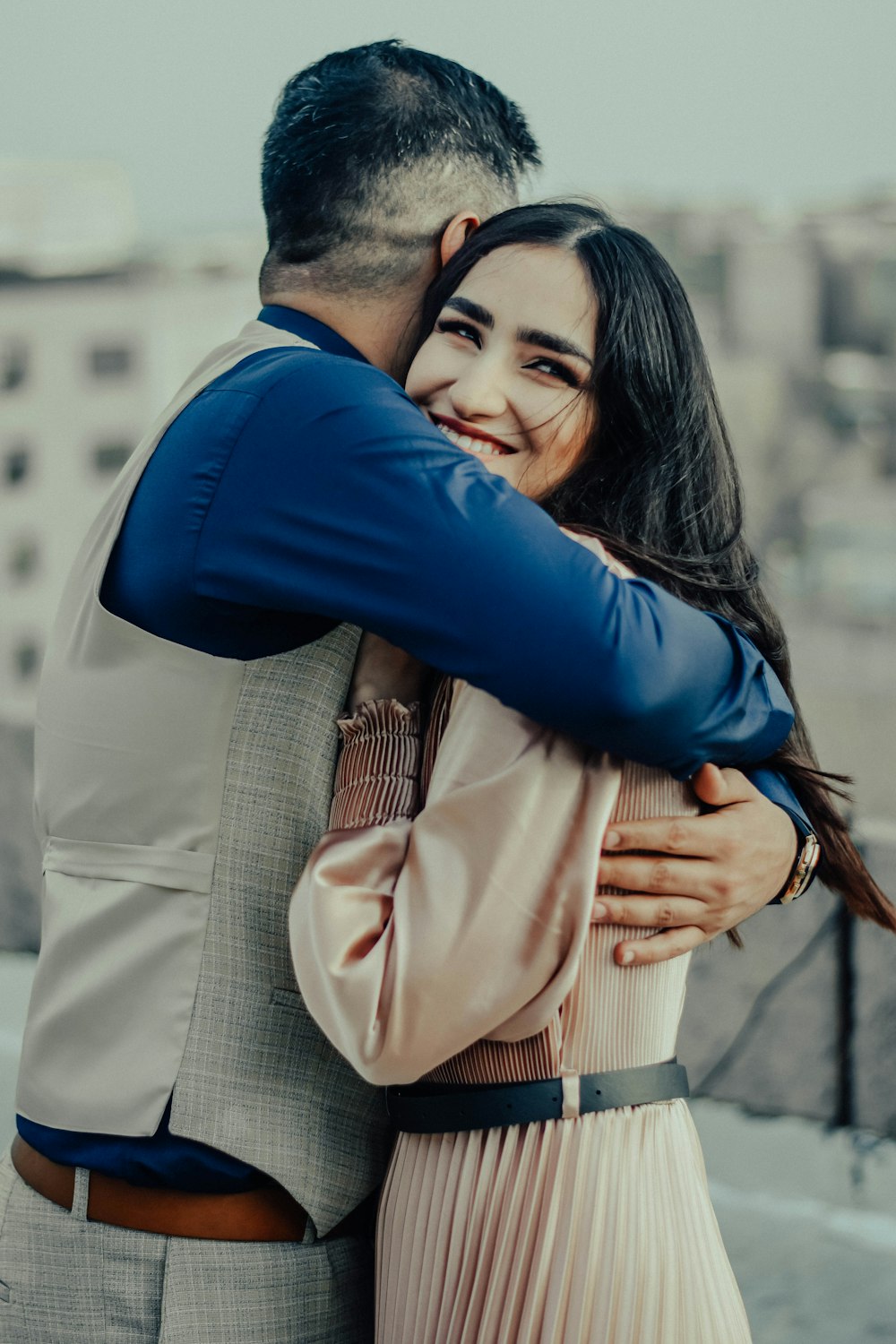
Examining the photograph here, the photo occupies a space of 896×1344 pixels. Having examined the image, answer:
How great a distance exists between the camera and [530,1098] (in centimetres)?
120

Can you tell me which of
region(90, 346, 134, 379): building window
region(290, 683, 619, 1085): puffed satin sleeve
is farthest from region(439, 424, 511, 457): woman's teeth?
region(90, 346, 134, 379): building window

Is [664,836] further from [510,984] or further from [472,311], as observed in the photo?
[472,311]

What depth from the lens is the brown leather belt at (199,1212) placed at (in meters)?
1.24

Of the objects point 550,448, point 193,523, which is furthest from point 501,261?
point 193,523

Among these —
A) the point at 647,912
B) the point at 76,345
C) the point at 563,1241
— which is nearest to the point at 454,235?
the point at 647,912

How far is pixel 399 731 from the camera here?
123cm

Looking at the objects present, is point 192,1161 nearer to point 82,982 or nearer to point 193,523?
point 82,982

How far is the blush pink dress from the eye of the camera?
1110 mm

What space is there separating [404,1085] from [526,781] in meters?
0.34

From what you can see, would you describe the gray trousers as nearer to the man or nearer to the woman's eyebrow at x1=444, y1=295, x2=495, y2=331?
the man

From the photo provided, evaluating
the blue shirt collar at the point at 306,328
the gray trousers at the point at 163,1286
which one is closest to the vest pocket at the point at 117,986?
the gray trousers at the point at 163,1286

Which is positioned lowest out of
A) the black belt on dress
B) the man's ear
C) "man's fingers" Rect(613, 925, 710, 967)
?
the black belt on dress

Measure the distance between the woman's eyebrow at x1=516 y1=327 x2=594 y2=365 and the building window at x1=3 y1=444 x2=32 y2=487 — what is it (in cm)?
3961

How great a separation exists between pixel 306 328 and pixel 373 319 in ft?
0.28
